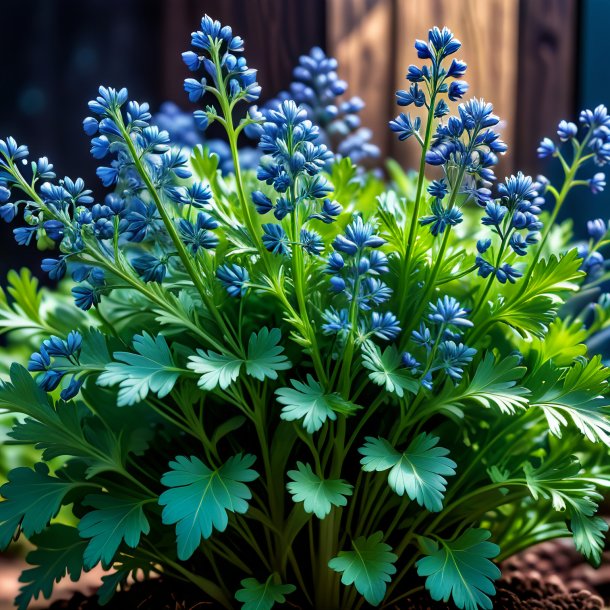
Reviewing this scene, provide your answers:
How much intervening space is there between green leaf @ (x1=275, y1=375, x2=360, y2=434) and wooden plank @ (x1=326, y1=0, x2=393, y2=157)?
1264 mm

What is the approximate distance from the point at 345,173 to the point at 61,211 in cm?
39

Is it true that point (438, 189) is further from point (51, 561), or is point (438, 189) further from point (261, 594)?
point (51, 561)

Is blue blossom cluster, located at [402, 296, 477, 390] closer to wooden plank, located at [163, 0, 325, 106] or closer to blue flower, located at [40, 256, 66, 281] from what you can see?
blue flower, located at [40, 256, 66, 281]

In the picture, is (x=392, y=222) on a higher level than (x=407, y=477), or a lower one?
higher

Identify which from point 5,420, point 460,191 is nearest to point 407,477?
point 460,191

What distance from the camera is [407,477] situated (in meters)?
0.70

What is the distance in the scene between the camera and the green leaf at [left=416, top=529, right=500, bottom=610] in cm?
72

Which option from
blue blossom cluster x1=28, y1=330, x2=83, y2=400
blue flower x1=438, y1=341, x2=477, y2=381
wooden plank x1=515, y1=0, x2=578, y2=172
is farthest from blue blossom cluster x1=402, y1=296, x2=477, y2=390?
wooden plank x1=515, y1=0, x2=578, y2=172

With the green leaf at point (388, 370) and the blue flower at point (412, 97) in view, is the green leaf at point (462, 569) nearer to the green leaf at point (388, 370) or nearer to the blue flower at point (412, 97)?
the green leaf at point (388, 370)

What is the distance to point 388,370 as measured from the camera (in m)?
0.73

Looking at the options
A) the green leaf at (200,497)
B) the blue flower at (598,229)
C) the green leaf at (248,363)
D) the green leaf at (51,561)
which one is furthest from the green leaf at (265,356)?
the blue flower at (598,229)

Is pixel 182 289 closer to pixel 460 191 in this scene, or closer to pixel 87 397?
pixel 87 397

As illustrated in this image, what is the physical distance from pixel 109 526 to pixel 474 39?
1527mm

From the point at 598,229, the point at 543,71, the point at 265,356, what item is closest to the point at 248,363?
the point at 265,356
